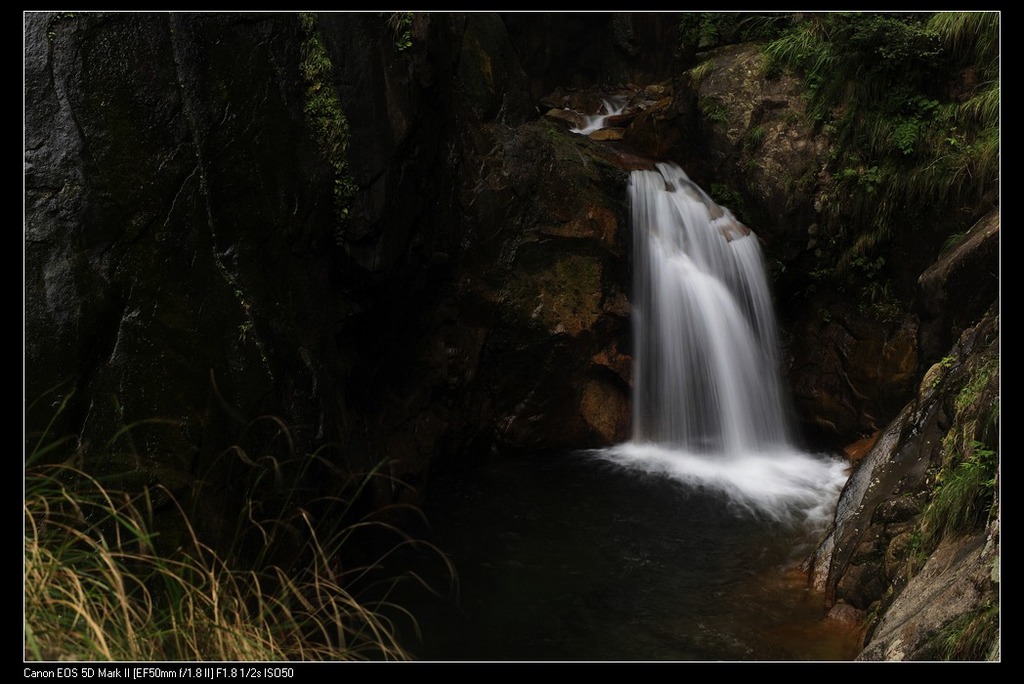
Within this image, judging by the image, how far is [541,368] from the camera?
7660 mm

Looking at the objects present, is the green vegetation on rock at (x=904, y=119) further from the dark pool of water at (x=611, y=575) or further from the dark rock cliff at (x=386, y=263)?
the dark pool of water at (x=611, y=575)

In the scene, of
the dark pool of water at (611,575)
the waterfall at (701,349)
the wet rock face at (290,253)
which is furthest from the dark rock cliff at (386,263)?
the dark pool of water at (611,575)

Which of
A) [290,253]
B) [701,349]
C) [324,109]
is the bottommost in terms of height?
[701,349]

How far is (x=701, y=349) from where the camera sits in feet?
26.0

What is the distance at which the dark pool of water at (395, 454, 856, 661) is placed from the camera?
4.54 m

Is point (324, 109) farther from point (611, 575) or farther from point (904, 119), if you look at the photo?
point (904, 119)

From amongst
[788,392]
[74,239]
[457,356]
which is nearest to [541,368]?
[457,356]

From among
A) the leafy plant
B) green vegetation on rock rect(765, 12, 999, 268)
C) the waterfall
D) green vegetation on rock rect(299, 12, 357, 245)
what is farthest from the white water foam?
the leafy plant

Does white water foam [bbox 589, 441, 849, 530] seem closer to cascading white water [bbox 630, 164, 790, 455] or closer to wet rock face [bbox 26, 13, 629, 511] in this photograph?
cascading white water [bbox 630, 164, 790, 455]

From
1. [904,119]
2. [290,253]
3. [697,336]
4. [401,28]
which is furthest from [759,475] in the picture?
[401,28]

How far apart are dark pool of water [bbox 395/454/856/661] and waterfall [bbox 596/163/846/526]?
0.89 m

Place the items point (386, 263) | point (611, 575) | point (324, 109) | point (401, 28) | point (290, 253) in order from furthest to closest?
point (386, 263)
point (401, 28)
point (611, 575)
point (324, 109)
point (290, 253)

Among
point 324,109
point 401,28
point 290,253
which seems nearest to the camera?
point 290,253

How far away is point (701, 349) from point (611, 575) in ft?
10.5
